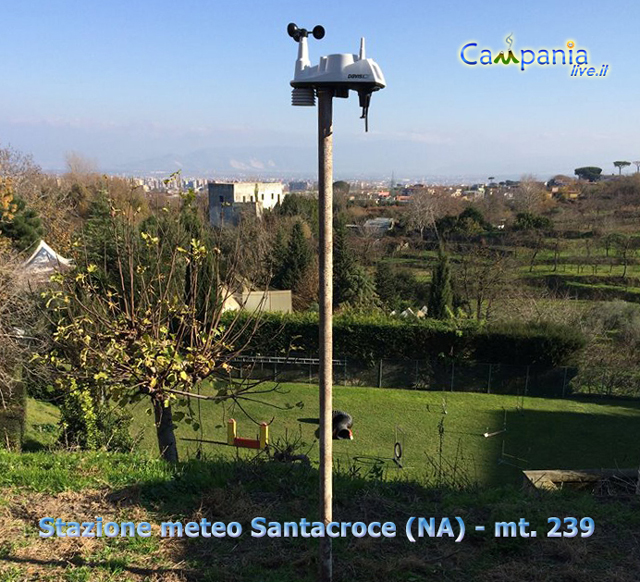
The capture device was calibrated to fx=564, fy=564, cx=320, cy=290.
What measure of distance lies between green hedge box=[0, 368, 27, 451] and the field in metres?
0.69

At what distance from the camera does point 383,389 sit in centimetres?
1838

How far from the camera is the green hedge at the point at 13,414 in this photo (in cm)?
986

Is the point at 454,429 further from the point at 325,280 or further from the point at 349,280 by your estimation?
the point at 349,280

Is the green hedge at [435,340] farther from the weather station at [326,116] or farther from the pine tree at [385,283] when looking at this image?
the weather station at [326,116]

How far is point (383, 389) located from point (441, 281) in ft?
22.5

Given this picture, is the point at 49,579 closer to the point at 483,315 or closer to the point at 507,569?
the point at 507,569

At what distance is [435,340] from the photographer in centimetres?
1898

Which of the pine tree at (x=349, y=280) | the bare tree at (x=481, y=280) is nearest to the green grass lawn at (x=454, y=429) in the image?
the bare tree at (x=481, y=280)

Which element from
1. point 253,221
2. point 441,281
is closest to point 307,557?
point 441,281

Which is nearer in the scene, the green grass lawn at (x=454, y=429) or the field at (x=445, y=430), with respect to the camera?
the field at (x=445, y=430)

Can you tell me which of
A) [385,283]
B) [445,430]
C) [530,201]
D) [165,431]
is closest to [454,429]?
[445,430]

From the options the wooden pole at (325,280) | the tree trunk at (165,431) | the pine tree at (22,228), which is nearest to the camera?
the wooden pole at (325,280)

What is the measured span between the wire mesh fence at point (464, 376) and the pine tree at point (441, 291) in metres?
5.02

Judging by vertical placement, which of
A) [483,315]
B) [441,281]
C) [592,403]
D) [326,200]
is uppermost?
[326,200]
